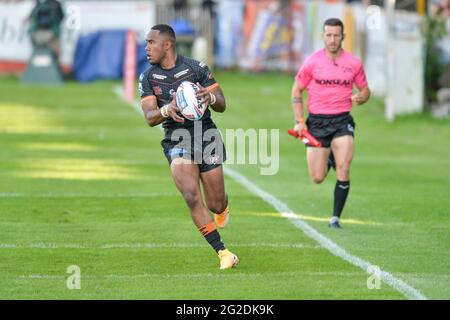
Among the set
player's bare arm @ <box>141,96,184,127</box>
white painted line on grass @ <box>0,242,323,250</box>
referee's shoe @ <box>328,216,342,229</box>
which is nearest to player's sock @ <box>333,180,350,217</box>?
referee's shoe @ <box>328,216,342,229</box>

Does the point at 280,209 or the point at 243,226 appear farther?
the point at 280,209

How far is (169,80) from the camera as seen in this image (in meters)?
11.7

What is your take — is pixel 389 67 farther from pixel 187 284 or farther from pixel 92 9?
pixel 187 284

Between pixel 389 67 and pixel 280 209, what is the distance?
48.0 ft

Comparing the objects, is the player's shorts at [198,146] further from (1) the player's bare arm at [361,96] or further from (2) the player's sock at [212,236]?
(1) the player's bare arm at [361,96]

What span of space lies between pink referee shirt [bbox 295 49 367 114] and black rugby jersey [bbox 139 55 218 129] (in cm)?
321

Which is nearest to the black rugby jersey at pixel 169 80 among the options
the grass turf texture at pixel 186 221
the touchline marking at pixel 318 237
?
the grass turf texture at pixel 186 221

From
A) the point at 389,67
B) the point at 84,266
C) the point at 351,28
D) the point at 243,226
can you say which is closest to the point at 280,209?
the point at 243,226

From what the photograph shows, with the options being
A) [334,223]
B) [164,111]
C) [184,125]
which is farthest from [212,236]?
[334,223]

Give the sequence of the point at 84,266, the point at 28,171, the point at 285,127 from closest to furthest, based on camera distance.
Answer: the point at 84,266 → the point at 28,171 → the point at 285,127

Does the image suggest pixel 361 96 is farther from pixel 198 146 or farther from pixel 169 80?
pixel 169 80

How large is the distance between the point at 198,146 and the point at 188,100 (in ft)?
2.21

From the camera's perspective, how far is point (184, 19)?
153 ft

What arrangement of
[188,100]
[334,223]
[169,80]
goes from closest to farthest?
[188,100] → [169,80] → [334,223]
